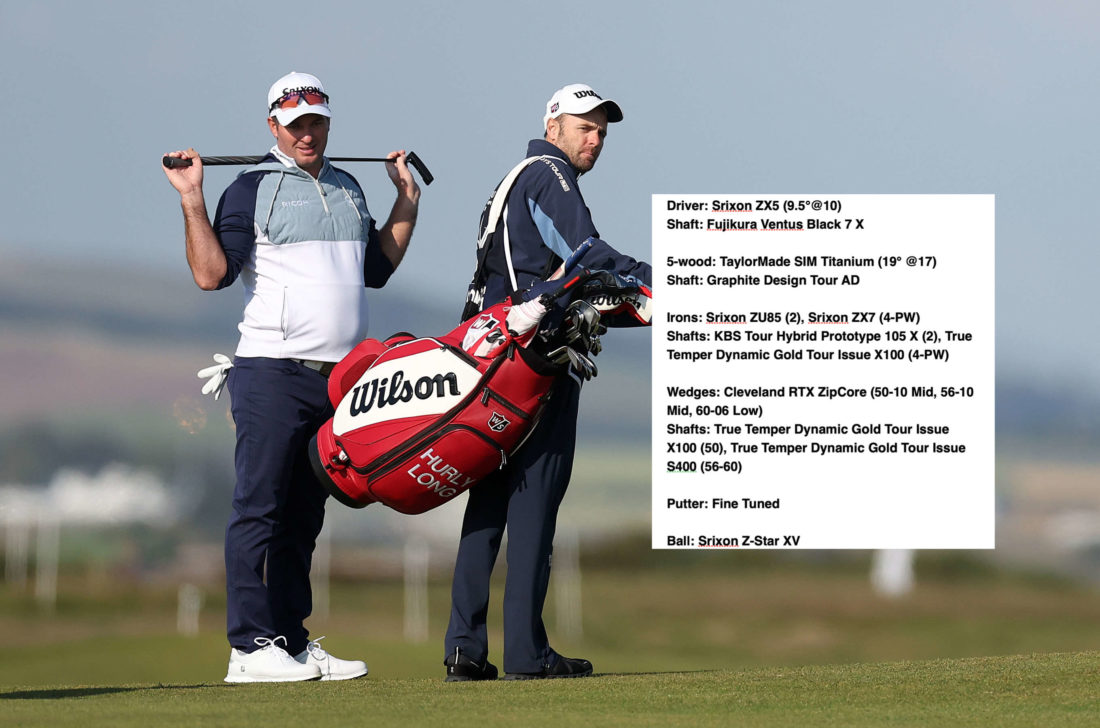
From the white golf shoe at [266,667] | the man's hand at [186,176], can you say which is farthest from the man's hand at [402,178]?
the white golf shoe at [266,667]

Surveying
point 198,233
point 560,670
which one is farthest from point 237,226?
point 560,670

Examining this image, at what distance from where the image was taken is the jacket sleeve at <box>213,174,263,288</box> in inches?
191

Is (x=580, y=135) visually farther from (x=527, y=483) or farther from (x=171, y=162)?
(x=171, y=162)

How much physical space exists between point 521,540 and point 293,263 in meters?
1.17

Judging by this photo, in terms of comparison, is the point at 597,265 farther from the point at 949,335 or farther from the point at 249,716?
the point at 949,335

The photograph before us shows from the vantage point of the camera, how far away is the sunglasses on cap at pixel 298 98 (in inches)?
195

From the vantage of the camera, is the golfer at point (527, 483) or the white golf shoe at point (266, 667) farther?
the white golf shoe at point (266, 667)

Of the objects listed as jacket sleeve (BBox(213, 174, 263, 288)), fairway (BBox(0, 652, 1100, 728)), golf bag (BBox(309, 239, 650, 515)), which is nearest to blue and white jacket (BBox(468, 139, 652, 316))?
golf bag (BBox(309, 239, 650, 515))

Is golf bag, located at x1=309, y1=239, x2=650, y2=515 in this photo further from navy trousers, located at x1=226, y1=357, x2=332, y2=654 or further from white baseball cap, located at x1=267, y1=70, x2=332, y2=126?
white baseball cap, located at x1=267, y1=70, x2=332, y2=126

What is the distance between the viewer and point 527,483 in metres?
4.61

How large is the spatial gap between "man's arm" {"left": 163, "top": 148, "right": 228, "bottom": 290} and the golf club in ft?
0.07

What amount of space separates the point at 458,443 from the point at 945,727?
165cm

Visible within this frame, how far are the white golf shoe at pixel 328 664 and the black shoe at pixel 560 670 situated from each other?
1.96ft

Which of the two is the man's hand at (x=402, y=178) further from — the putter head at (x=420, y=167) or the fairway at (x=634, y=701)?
the fairway at (x=634, y=701)
